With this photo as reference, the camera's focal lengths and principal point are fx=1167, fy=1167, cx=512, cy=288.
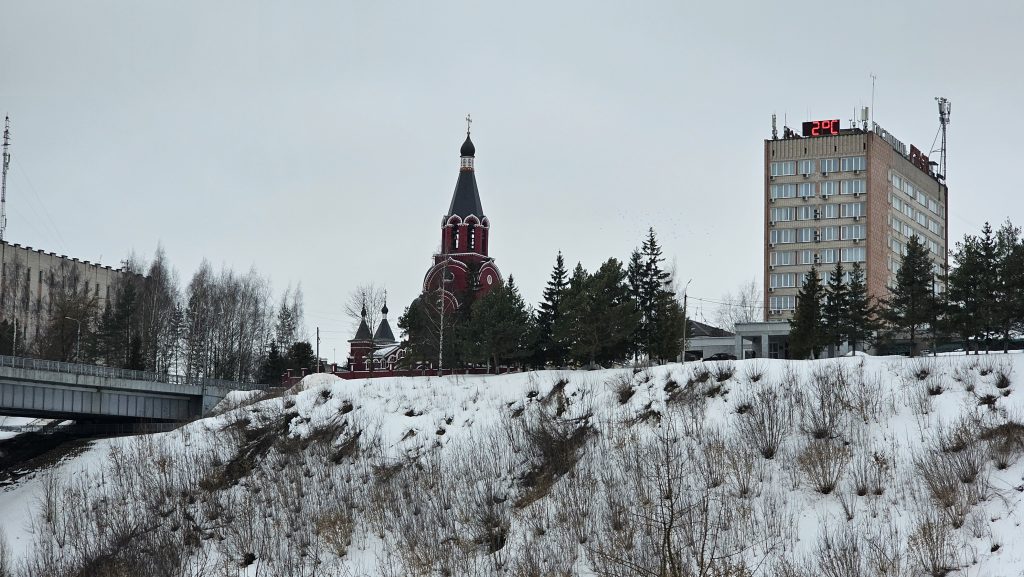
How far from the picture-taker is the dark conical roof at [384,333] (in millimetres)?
113500

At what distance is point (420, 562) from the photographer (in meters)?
35.0

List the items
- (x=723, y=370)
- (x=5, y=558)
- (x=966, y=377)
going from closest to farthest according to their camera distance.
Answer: (x=966, y=377), (x=5, y=558), (x=723, y=370)

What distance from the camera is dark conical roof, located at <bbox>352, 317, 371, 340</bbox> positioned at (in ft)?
334

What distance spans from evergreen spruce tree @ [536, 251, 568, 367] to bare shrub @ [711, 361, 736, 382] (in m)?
21.6

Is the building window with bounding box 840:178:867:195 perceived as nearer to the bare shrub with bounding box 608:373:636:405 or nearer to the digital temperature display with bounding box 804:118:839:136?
the digital temperature display with bounding box 804:118:839:136

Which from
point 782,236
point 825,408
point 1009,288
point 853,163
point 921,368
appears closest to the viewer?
point 825,408

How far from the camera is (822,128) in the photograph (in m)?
101

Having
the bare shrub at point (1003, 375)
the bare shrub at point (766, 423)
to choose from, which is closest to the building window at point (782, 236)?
the bare shrub at point (766, 423)

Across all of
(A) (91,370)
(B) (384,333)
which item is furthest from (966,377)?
(B) (384,333)

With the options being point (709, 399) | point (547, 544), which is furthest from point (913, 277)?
point (547, 544)

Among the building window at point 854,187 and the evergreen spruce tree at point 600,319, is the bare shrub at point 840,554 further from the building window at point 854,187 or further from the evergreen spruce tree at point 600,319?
the building window at point 854,187

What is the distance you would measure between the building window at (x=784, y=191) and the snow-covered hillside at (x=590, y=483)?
53755mm

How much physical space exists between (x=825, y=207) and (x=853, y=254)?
469 centimetres

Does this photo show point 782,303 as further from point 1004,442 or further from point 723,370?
point 1004,442
